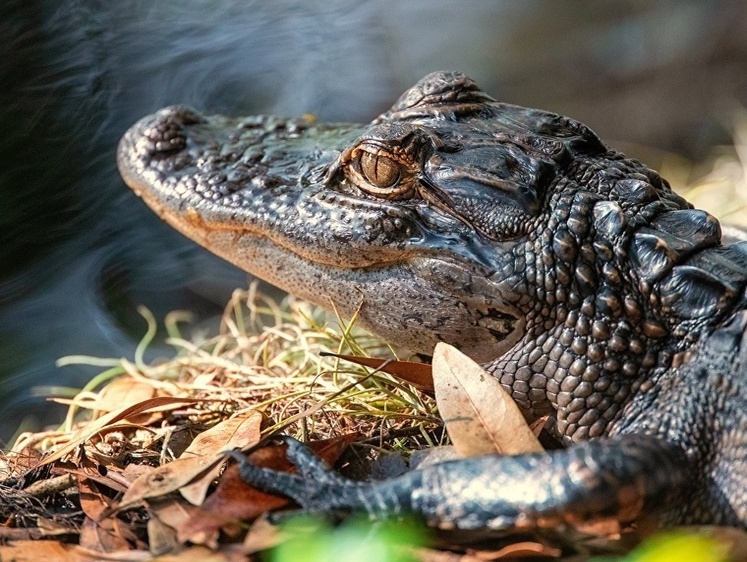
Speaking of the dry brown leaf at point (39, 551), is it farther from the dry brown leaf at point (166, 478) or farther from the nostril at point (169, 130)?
the nostril at point (169, 130)

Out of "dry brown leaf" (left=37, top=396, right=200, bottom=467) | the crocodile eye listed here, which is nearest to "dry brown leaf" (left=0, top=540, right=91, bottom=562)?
"dry brown leaf" (left=37, top=396, right=200, bottom=467)

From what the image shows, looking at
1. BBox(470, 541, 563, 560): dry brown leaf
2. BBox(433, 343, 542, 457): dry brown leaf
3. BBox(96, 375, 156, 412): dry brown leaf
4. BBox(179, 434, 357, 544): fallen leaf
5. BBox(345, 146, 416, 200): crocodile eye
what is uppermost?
BBox(345, 146, 416, 200): crocodile eye

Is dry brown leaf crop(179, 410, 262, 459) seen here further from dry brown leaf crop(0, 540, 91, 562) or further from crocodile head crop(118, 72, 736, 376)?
crocodile head crop(118, 72, 736, 376)

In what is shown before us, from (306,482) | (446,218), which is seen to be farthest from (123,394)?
(446,218)

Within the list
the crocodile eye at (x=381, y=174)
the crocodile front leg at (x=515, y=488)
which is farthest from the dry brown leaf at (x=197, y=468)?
the crocodile eye at (x=381, y=174)

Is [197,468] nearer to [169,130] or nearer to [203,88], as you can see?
[169,130]
